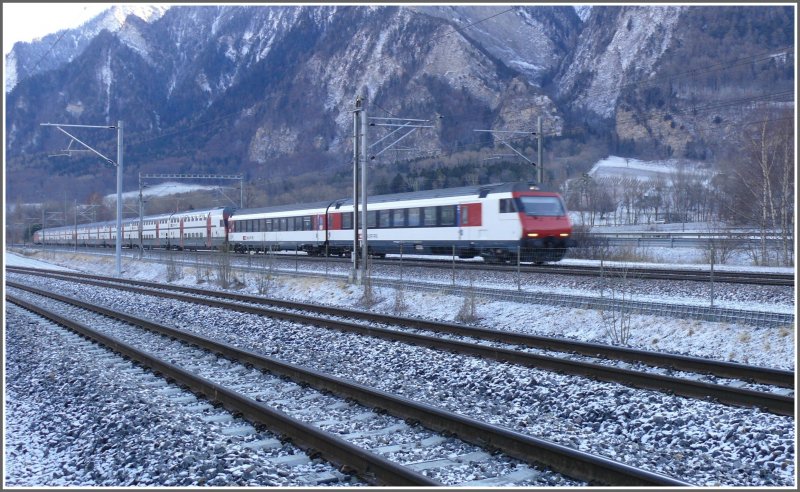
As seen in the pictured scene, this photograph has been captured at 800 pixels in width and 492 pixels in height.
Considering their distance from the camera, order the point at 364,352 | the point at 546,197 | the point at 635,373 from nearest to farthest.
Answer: the point at 635,373 → the point at 364,352 → the point at 546,197

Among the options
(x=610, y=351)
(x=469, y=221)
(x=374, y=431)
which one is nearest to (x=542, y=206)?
(x=469, y=221)

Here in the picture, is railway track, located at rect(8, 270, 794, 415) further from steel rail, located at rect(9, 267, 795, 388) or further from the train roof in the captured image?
the train roof

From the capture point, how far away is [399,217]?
117ft

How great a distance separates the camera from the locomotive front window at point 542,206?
29.2 metres

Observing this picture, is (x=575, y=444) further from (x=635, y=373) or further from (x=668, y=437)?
(x=635, y=373)

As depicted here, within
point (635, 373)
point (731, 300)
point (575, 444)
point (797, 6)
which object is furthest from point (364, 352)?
point (731, 300)

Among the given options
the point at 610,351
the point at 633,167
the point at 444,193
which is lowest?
the point at 610,351

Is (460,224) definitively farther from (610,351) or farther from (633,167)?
(633,167)

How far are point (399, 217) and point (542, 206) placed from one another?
8.00 meters

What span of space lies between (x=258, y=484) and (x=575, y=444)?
10.8ft

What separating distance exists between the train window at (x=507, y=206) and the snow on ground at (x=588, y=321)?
4088 millimetres

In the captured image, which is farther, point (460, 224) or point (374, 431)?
point (460, 224)

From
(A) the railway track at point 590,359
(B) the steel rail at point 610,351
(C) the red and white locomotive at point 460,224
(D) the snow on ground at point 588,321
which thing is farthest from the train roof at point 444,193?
(A) the railway track at point 590,359

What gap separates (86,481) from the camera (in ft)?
24.0
